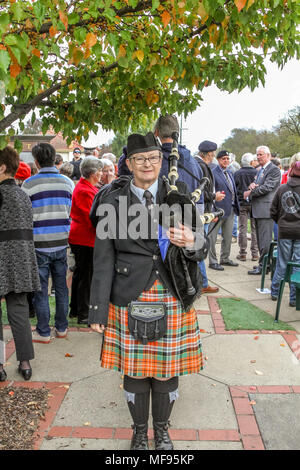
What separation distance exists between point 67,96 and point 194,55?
3.20ft

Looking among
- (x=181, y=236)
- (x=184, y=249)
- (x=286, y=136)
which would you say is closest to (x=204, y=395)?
(x=184, y=249)

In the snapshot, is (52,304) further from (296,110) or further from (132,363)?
(296,110)

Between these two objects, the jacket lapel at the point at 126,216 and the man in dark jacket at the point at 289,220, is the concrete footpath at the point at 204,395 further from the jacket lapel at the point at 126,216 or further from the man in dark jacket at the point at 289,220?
the jacket lapel at the point at 126,216

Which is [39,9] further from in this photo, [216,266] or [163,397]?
[216,266]

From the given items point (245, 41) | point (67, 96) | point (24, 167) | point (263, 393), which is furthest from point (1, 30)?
point (24, 167)

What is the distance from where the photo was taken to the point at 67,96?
3.37 meters

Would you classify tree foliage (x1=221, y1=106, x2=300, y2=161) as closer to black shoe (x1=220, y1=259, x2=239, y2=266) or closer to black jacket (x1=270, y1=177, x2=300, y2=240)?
black shoe (x1=220, y1=259, x2=239, y2=266)

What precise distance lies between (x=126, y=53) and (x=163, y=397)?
6.95 ft

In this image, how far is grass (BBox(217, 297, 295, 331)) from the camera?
520 centimetres

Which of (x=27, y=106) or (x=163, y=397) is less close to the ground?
(x=27, y=106)

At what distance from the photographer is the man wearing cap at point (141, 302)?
2.76 metres

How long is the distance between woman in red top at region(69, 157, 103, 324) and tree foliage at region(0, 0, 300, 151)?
1.10 m

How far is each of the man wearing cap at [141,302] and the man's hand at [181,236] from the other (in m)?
0.09

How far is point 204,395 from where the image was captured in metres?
3.71
